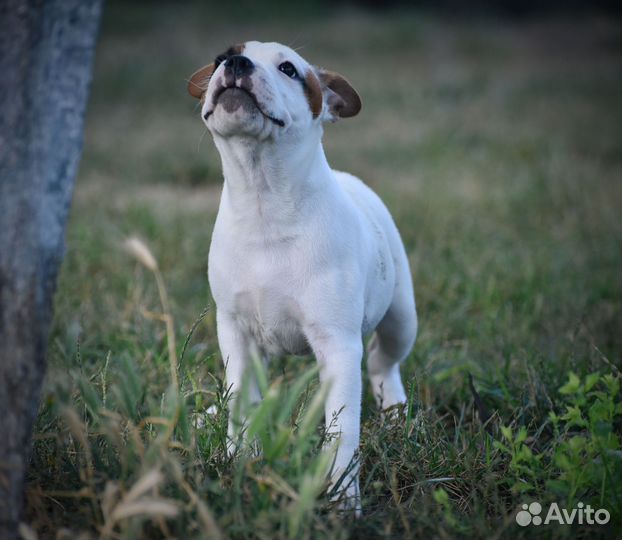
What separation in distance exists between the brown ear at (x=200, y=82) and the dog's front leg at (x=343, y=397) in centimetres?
93

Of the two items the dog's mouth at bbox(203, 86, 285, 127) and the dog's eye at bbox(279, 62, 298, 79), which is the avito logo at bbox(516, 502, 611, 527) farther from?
the dog's eye at bbox(279, 62, 298, 79)

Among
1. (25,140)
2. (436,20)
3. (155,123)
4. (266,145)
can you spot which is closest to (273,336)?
(266,145)

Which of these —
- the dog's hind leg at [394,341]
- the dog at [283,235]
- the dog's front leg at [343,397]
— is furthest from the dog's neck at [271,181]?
the dog's hind leg at [394,341]

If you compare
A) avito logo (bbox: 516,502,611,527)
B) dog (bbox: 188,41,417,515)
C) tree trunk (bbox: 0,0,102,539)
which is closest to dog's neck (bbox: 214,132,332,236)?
dog (bbox: 188,41,417,515)

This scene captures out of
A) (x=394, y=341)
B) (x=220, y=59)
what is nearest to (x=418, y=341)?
(x=394, y=341)

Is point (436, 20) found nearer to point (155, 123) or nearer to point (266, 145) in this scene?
point (155, 123)

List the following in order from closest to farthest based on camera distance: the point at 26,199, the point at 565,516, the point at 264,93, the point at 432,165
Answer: the point at 26,199
the point at 565,516
the point at 264,93
the point at 432,165

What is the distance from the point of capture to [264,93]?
7.59 feet

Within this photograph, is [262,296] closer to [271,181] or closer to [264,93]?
[271,181]

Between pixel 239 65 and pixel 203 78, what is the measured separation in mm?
438

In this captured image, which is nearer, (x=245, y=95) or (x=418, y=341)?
(x=245, y=95)

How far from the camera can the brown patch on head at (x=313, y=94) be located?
253 cm

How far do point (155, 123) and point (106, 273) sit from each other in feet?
17.6

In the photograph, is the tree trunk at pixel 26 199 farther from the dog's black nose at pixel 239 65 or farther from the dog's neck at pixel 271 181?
the dog's neck at pixel 271 181
